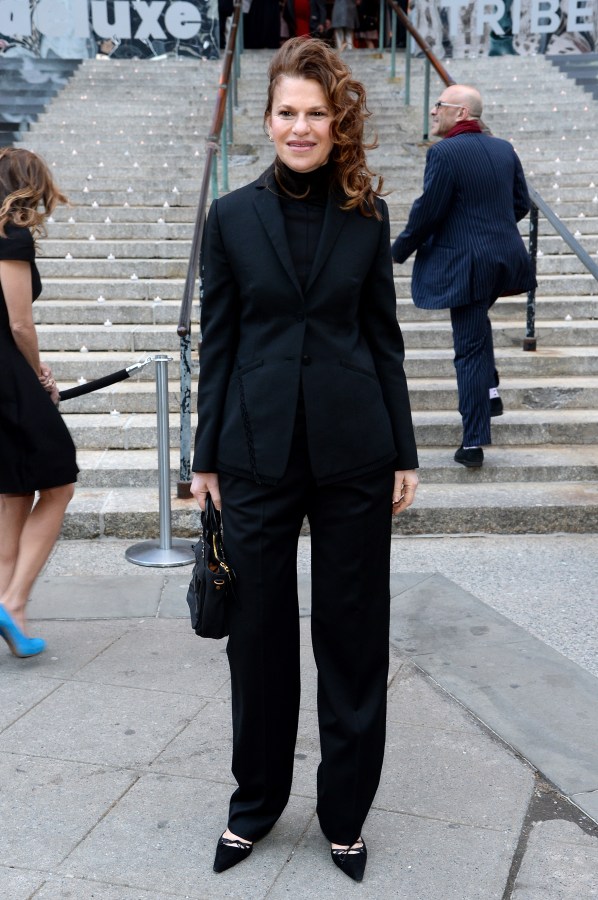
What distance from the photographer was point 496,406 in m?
6.06

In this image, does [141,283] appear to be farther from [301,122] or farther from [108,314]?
[301,122]

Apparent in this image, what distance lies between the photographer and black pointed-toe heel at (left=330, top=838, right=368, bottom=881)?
8.69ft

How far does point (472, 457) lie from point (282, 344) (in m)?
3.35

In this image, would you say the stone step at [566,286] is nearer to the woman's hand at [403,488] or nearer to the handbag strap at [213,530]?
the woman's hand at [403,488]

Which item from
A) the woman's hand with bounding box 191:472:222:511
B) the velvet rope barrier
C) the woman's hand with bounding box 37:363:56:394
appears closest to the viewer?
the woman's hand with bounding box 191:472:222:511

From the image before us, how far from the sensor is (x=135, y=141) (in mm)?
10766

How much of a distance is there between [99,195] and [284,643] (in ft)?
24.3

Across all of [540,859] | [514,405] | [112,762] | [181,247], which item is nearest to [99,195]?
[181,247]

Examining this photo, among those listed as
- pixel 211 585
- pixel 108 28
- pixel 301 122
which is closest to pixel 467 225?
pixel 301 122

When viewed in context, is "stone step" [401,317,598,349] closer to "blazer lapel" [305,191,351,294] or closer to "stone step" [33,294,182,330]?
"stone step" [33,294,182,330]

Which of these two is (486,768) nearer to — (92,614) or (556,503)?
(92,614)

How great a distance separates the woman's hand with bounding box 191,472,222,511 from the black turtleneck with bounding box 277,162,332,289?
22.2 inches

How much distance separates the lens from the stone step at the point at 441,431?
20.1ft

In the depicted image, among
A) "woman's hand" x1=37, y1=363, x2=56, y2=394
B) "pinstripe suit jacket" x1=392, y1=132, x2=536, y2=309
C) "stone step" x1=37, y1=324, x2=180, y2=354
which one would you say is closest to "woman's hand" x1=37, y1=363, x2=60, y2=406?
"woman's hand" x1=37, y1=363, x2=56, y2=394
